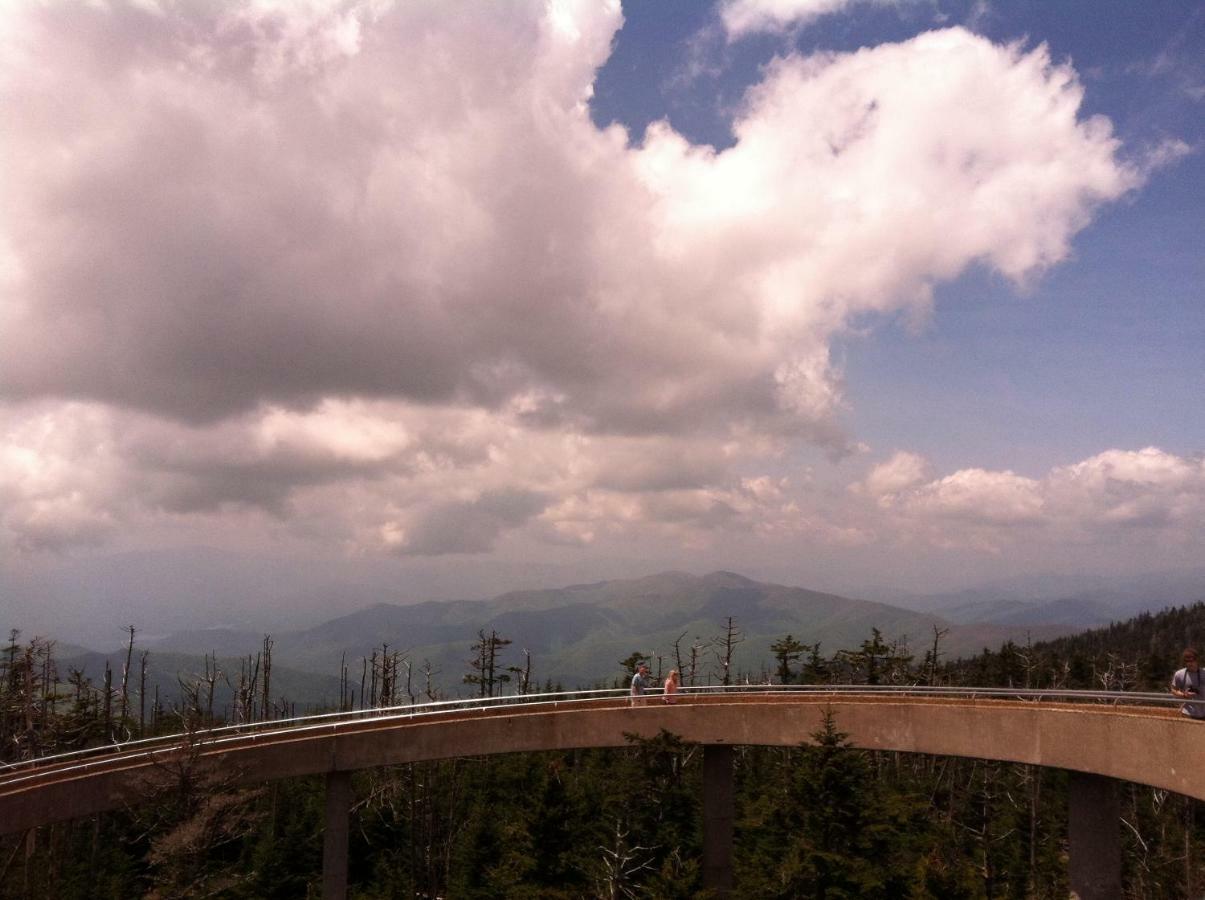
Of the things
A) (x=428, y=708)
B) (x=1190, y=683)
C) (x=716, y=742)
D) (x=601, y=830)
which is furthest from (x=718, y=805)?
(x=1190, y=683)

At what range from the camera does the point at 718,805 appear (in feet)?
84.8

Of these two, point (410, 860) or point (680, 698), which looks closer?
point (680, 698)

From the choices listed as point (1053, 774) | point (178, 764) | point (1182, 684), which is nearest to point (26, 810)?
point (178, 764)

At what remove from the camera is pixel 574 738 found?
25.3 meters

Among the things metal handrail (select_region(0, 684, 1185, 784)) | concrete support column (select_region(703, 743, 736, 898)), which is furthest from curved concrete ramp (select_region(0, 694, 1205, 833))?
concrete support column (select_region(703, 743, 736, 898))

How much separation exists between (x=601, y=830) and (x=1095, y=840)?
17762 mm

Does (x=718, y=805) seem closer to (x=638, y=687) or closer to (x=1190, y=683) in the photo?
(x=638, y=687)

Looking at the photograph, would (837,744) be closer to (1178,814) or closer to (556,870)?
(556,870)

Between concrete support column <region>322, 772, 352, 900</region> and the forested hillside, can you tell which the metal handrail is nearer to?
the forested hillside

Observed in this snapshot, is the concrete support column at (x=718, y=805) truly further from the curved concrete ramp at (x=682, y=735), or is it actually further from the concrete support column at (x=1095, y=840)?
the concrete support column at (x=1095, y=840)

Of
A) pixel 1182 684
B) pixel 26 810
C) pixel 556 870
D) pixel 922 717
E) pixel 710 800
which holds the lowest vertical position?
pixel 556 870

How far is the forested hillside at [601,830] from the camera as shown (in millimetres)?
22047

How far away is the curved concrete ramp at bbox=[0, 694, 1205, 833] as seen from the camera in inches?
712

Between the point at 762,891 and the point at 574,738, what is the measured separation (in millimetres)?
7285
